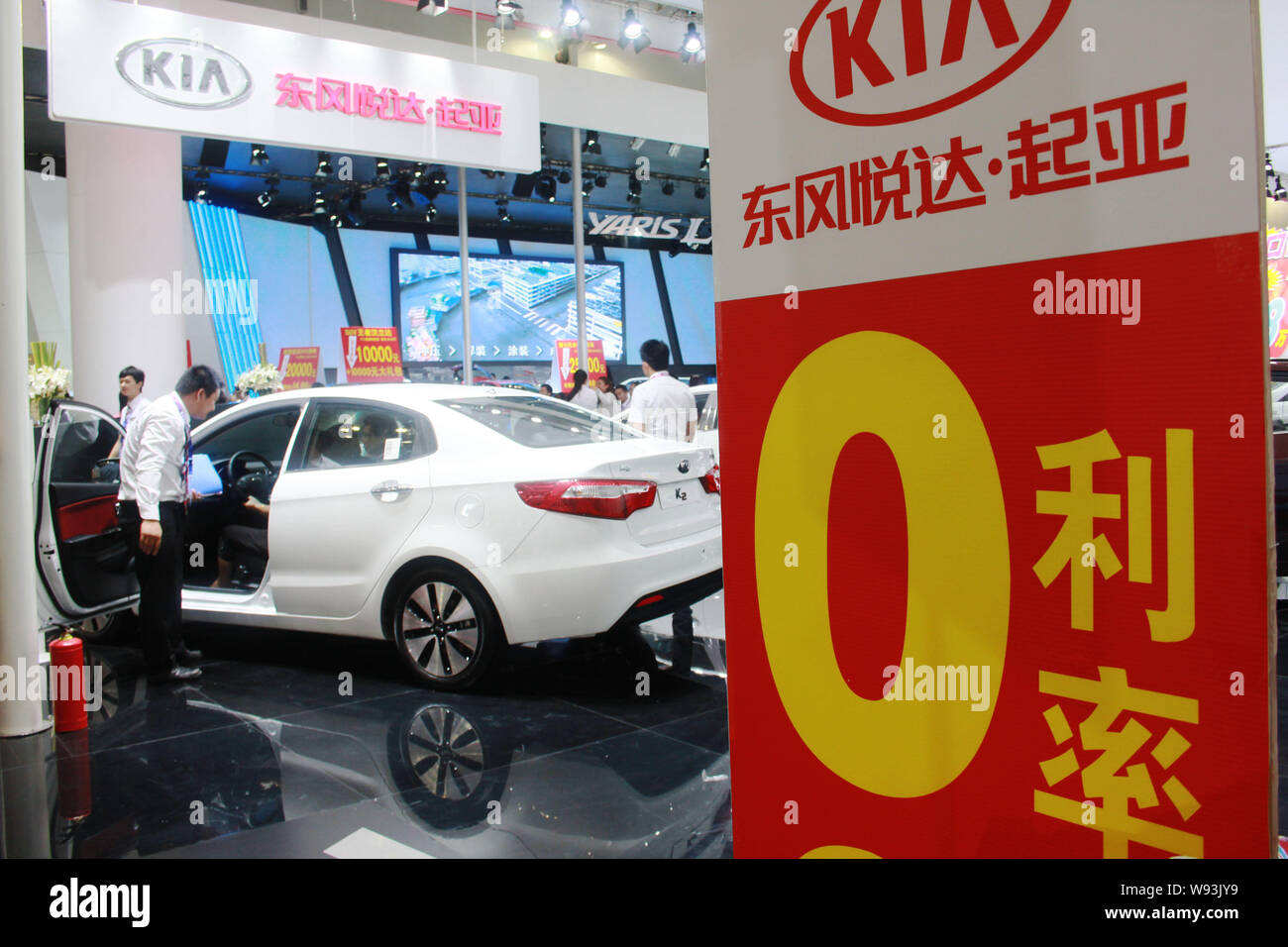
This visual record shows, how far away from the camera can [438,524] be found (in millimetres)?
4156

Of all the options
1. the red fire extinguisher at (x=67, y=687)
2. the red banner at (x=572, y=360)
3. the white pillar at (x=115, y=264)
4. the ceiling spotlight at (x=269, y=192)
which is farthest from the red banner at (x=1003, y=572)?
the ceiling spotlight at (x=269, y=192)

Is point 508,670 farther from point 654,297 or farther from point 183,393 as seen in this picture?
point 654,297

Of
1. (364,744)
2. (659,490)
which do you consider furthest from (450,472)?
(364,744)

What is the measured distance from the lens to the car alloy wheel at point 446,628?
4.11m

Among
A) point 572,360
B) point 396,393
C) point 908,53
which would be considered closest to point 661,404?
point 396,393

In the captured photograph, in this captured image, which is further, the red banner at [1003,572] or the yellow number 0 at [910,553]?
the yellow number 0 at [910,553]

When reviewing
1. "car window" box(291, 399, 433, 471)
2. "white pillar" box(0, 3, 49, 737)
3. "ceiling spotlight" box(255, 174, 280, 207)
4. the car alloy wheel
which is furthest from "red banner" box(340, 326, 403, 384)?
the car alloy wheel

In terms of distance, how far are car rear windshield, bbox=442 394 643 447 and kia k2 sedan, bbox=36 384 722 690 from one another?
0.04ft

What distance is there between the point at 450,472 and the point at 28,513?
177 cm

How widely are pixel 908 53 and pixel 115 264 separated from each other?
8.52 m

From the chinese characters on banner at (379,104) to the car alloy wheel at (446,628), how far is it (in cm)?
507

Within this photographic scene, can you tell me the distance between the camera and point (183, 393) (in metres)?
4.68

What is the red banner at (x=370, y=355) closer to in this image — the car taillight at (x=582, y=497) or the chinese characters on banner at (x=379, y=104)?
the chinese characters on banner at (x=379, y=104)

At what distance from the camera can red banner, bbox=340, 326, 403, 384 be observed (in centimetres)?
1408
